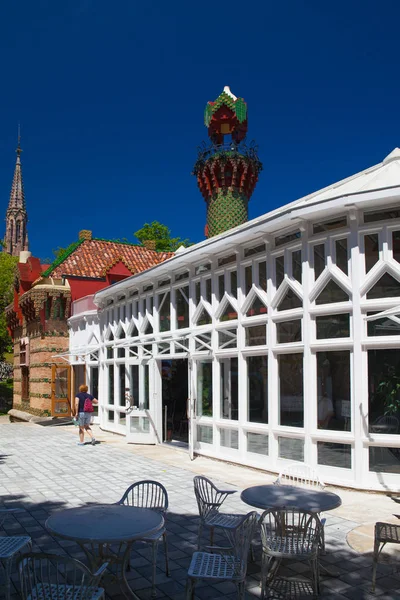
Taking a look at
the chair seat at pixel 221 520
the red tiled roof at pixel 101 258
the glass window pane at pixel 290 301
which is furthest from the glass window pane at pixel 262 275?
the red tiled roof at pixel 101 258

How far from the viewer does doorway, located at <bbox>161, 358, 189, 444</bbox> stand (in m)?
15.6

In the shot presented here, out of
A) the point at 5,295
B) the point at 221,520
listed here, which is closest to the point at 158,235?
the point at 5,295

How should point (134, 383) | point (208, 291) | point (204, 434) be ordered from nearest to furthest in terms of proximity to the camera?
point (204, 434) < point (208, 291) < point (134, 383)

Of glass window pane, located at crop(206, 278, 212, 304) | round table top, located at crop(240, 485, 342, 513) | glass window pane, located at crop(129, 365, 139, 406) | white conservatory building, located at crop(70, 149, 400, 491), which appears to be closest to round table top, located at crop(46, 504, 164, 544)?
round table top, located at crop(240, 485, 342, 513)

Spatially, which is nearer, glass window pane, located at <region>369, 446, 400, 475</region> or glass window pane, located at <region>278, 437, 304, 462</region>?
glass window pane, located at <region>369, 446, 400, 475</region>

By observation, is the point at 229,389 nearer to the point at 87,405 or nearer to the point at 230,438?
the point at 230,438

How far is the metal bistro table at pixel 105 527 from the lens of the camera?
4.18 metres

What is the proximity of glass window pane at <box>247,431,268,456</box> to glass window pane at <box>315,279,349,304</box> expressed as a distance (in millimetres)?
2835

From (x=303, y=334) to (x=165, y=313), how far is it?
5572 mm

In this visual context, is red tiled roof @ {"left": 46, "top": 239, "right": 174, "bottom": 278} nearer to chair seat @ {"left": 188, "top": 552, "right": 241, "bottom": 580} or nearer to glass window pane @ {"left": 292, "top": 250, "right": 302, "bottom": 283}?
glass window pane @ {"left": 292, "top": 250, "right": 302, "bottom": 283}

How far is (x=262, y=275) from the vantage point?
10.6 m

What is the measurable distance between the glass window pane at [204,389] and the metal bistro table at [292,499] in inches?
241

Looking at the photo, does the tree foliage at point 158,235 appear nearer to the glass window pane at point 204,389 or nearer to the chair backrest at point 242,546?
the glass window pane at point 204,389

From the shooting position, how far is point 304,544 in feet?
16.1
